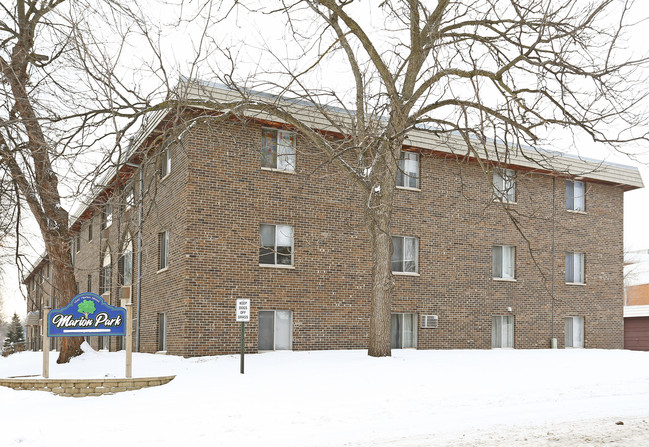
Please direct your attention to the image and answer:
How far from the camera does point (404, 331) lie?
21.6 metres

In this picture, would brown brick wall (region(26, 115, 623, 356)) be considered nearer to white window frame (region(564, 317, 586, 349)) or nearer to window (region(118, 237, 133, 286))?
white window frame (region(564, 317, 586, 349))

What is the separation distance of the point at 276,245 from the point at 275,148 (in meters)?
2.86

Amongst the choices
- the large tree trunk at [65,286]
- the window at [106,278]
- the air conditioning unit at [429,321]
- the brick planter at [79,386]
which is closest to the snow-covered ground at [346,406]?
the brick planter at [79,386]

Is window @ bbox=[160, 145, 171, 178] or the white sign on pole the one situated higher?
window @ bbox=[160, 145, 171, 178]

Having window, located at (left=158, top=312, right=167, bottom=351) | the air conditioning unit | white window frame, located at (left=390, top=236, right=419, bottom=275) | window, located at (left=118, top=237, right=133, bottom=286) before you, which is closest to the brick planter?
window, located at (left=158, top=312, right=167, bottom=351)

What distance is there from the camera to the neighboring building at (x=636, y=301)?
30375 mm

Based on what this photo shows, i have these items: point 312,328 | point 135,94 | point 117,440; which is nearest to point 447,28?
point 135,94

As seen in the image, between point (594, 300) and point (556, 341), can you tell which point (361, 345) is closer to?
point (556, 341)

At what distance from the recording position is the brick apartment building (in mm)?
18453

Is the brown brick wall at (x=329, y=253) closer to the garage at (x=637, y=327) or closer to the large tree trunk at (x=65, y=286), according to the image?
the large tree trunk at (x=65, y=286)

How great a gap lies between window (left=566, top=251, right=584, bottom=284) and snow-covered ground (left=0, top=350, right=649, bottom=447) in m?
8.71

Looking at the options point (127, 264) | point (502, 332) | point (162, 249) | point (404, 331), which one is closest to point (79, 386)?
point (162, 249)

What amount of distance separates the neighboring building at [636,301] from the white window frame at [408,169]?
47.7ft

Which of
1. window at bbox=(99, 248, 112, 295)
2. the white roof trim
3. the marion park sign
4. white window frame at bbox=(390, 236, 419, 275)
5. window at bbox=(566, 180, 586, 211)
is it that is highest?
window at bbox=(566, 180, 586, 211)
